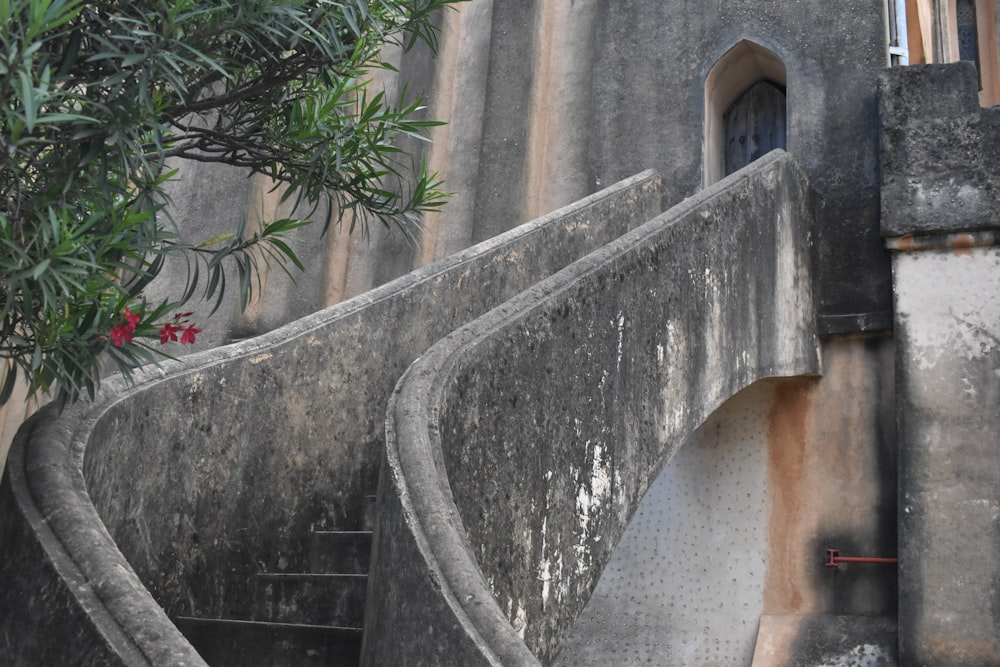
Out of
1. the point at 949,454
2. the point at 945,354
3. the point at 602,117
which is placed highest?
the point at 602,117

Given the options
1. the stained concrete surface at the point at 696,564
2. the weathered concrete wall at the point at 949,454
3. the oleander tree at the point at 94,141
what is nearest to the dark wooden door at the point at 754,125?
the weathered concrete wall at the point at 949,454

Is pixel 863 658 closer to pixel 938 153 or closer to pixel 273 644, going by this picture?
pixel 938 153

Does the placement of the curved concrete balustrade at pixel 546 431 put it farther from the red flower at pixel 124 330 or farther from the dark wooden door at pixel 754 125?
the dark wooden door at pixel 754 125

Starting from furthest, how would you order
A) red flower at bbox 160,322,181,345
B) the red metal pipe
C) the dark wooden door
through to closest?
Answer: the dark wooden door → the red metal pipe → red flower at bbox 160,322,181,345

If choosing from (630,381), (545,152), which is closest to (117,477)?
(630,381)

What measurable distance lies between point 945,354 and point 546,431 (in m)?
3.88

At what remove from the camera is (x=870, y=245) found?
8234 mm

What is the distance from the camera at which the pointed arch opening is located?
31.5 ft

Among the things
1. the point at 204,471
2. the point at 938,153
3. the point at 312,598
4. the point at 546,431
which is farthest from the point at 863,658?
the point at 204,471

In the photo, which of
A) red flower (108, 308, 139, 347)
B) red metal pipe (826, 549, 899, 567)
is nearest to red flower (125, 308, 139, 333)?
red flower (108, 308, 139, 347)

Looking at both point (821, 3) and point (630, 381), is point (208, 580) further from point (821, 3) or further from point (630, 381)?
point (821, 3)

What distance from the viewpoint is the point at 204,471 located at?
17.0 ft

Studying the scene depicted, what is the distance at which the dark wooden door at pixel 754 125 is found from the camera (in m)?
9.97

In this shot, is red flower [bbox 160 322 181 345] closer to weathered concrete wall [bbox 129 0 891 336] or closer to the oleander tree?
the oleander tree
